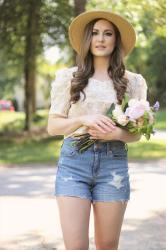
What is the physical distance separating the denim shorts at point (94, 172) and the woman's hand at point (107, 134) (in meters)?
0.08

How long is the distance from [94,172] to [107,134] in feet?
0.85

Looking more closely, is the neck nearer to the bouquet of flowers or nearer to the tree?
the bouquet of flowers

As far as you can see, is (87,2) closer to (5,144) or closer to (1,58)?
(5,144)

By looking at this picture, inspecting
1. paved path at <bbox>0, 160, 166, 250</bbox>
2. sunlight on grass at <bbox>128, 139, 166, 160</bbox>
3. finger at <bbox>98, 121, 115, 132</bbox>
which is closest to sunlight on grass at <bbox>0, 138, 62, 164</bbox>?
sunlight on grass at <bbox>128, 139, 166, 160</bbox>

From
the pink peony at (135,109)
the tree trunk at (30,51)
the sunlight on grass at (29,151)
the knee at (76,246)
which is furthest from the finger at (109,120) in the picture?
the tree trunk at (30,51)

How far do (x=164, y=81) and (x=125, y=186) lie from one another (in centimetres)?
4367

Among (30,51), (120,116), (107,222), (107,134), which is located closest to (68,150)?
(107,134)

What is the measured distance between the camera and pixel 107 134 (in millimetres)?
3762

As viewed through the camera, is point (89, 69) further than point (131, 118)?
Yes

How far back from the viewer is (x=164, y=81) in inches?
1852

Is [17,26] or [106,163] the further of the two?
[17,26]

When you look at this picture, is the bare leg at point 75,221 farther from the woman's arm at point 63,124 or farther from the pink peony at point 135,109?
the pink peony at point 135,109

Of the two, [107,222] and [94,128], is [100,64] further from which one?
[107,222]

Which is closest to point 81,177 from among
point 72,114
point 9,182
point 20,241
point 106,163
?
point 106,163
